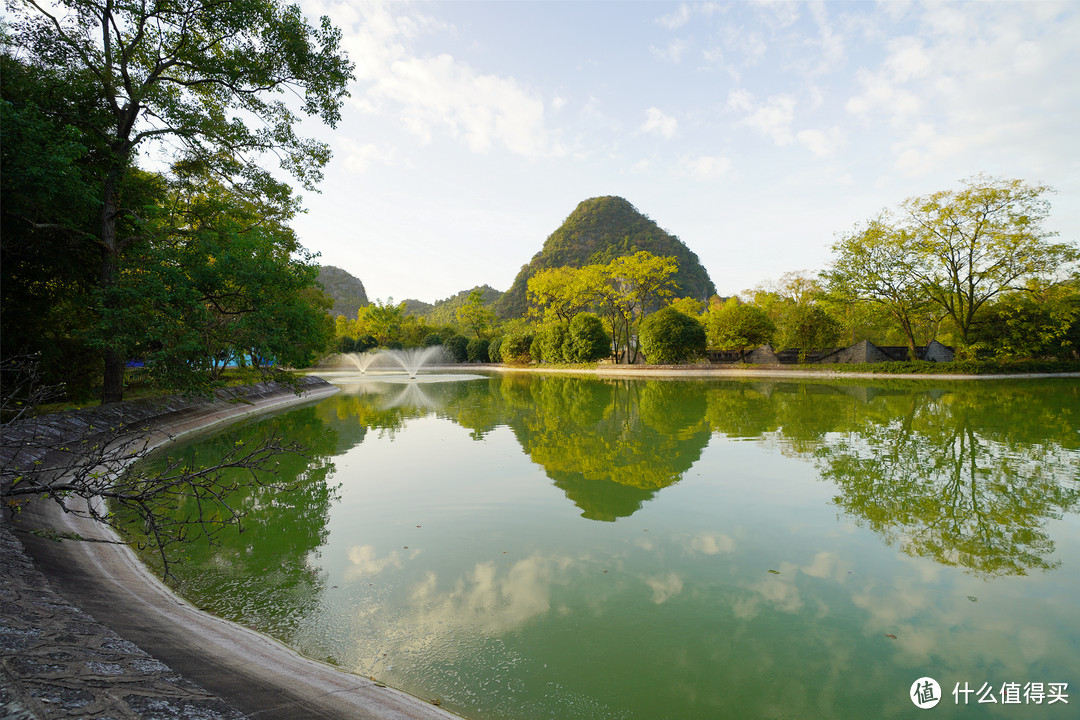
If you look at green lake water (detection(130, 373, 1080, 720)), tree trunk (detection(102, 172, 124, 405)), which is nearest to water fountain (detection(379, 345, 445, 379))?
tree trunk (detection(102, 172, 124, 405))

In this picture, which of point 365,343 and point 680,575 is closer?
Result: point 680,575

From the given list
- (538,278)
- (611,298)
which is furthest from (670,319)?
(538,278)

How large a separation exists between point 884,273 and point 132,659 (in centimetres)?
3897

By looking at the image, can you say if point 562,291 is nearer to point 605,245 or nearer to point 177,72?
point 177,72

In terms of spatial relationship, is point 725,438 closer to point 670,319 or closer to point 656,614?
point 656,614

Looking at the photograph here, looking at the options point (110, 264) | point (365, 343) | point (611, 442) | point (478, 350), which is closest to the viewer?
point (611, 442)

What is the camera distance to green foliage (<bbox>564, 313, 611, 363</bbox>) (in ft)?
139

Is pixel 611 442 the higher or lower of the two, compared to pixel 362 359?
lower

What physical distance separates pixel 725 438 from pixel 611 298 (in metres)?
30.9

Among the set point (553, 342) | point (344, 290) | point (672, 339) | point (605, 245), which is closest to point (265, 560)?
point (672, 339)

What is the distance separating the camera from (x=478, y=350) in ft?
198

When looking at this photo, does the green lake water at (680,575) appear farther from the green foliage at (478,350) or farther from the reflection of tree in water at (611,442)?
the green foliage at (478,350)

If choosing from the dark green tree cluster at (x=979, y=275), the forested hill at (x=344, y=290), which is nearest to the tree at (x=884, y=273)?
the dark green tree cluster at (x=979, y=275)

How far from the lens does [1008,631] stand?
148 inches
